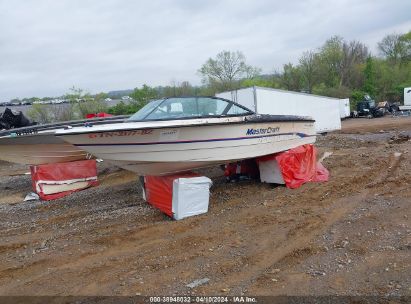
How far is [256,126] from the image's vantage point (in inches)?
297

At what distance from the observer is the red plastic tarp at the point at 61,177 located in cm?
968

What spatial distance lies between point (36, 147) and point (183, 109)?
5276 mm

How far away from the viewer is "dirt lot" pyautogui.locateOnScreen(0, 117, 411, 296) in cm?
409

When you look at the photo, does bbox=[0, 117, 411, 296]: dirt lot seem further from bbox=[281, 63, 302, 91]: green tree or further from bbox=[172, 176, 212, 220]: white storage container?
bbox=[281, 63, 302, 91]: green tree

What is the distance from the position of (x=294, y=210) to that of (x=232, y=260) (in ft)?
6.90

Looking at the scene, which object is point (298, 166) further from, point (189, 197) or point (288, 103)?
point (288, 103)

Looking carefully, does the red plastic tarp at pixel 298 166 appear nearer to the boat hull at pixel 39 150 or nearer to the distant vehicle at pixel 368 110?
the boat hull at pixel 39 150

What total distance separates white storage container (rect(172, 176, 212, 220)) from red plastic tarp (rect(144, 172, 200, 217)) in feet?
0.68

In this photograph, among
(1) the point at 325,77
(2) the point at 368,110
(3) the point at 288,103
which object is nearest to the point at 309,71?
(1) the point at 325,77

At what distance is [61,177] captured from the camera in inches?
391

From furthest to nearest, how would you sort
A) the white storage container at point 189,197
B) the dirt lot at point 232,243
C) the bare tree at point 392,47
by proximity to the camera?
1. the bare tree at point 392,47
2. the white storage container at point 189,197
3. the dirt lot at point 232,243

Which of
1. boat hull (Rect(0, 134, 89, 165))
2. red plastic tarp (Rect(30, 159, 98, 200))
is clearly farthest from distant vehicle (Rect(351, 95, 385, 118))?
boat hull (Rect(0, 134, 89, 165))

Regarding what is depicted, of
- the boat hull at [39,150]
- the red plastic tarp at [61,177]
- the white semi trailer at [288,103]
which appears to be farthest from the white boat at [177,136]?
the white semi trailer at [288,103]

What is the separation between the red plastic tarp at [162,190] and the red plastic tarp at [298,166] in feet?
6.61
